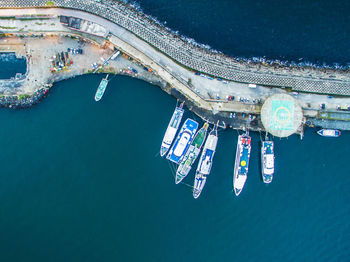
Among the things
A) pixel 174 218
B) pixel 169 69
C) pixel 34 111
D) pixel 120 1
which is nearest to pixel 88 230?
pixel 174 218

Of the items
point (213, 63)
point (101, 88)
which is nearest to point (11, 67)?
point (101, 88)

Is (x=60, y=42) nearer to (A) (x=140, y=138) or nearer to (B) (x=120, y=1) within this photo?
(B) (x=120, y=1)

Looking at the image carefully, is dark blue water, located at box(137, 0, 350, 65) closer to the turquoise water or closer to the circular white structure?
the circular white structure

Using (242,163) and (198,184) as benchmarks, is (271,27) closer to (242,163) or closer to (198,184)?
(242,163)

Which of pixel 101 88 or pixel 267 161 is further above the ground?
pixel 101 88

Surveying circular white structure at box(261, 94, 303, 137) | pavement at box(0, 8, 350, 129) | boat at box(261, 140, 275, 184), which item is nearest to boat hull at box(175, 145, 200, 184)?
pavement at box(0, 8, 350, 129)

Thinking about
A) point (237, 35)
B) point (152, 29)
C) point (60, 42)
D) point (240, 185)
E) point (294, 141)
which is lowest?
point (240, 185)
